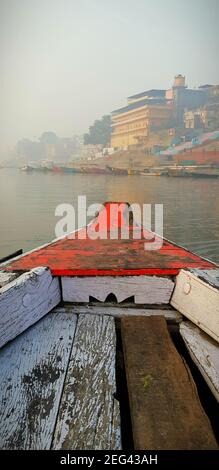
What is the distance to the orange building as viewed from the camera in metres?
67.6

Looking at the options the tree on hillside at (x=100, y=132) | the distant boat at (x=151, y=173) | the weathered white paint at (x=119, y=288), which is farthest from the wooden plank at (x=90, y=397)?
the tree on hillside at (x=100, y=132)

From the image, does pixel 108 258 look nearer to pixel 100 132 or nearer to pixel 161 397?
pixel 161 397

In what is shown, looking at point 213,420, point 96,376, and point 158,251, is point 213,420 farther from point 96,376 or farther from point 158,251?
point 158,251

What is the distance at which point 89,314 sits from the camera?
177 centimetres

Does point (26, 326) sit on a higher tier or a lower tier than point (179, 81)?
lower

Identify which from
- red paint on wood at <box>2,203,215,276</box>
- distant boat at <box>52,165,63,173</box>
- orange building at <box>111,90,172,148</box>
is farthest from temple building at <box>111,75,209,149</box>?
red paint on wood at <box>2,203,215,276</box>

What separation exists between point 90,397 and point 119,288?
0.80 m

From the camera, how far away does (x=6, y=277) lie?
5.74ft

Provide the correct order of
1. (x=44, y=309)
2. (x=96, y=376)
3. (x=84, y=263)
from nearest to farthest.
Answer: (x=96, y=376), (x=44, y=309), (x=84, y=263)

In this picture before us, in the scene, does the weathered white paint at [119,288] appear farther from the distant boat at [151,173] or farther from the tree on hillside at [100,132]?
the tree on hillside at [100,132]

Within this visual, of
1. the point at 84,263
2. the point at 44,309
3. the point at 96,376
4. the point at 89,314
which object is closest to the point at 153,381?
the point at 96,376

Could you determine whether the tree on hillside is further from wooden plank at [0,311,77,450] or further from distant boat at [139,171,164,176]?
wooden plank at [0,311,77,450]

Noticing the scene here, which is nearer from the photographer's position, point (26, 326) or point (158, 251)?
point (26, 326)
